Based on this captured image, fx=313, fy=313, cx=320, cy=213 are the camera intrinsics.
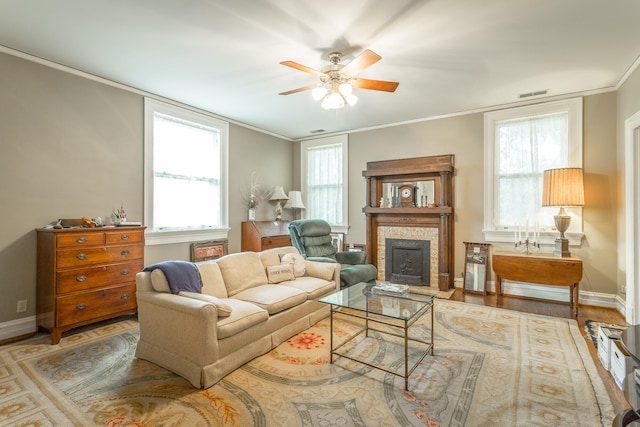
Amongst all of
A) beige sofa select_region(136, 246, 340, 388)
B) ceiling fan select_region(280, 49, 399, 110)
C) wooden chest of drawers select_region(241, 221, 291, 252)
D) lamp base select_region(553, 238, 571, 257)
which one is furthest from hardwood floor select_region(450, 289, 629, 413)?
ceiling fan select_region(280, 49, 399, 110)

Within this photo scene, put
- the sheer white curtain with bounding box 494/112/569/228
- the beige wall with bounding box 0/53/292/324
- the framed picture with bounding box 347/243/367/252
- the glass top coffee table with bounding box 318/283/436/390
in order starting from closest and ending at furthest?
1. the glass top coffee table with bounding box 318/283/436/390
2. the beige wall with bounding box 0/53/292/324
3. the sheer white curtain with bounding box 494/112/569/228
4. the framed picture with bounding box 347/243/367/252

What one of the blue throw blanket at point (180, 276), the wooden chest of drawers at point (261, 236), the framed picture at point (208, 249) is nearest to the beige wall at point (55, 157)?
the framed picture at point (208, 249)

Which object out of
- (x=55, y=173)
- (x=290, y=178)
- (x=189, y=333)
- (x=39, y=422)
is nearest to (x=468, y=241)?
(x=290, y=178)

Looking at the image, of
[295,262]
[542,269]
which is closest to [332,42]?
[295,262]

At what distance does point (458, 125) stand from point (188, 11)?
3919 mm

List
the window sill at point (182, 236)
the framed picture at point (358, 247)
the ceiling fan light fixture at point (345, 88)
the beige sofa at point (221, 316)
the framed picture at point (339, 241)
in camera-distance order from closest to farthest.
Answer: the beige sofa at point (221, 316) < the ceiling fan light fixture at point (345, 88) < the window sill at point (182, 236) < the framed picture at point (358, 247) < the framed picture at point (339, 241)

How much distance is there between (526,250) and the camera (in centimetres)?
409

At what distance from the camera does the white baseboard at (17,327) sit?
2.86 metres

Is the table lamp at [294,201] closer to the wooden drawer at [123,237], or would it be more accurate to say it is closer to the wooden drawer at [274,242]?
the wooden drawer at [274,242]

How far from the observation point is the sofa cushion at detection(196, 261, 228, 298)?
274cm

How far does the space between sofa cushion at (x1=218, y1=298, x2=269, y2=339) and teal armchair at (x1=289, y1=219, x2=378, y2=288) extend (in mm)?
1461

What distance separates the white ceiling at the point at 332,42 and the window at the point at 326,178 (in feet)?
6.12

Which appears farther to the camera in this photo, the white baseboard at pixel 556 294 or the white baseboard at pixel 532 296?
the white baseboard at pixel 556 294

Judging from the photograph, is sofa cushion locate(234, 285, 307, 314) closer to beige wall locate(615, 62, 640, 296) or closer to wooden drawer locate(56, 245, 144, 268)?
wooden drawer locate(56, 245, 144, 268)
